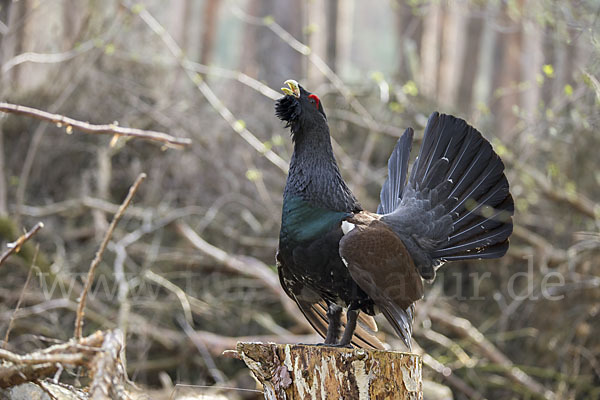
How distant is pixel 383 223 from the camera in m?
3.11

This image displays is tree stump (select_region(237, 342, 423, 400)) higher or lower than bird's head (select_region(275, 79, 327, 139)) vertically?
lower

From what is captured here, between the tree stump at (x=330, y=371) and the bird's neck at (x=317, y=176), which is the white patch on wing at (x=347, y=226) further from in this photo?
the tree stump at (x=330, y=371)

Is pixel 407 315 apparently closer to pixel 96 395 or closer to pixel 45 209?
pixel 96 395

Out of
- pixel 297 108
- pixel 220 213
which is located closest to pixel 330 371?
→ pixel 297 108

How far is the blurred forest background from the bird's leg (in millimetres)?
1789

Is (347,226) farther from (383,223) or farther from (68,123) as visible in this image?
(68,123)

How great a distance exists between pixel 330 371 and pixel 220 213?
13.2 ft

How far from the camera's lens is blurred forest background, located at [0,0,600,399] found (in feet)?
17.5

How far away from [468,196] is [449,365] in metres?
2.61

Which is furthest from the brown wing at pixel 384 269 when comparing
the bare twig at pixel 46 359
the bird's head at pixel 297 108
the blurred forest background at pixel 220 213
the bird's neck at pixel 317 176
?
the blurred forest background at pixel 220 213

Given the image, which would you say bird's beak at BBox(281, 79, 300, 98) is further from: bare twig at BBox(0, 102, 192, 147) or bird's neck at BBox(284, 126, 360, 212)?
bare twig at BBox(0, 102, 192, 147)

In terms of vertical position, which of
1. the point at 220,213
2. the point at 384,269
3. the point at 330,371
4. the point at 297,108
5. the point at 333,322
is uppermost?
the point at 297,108

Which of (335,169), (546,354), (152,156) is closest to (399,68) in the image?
(152,156)

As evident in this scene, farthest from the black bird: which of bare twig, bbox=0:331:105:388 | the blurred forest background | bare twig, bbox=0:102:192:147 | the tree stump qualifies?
the blurred forest background
